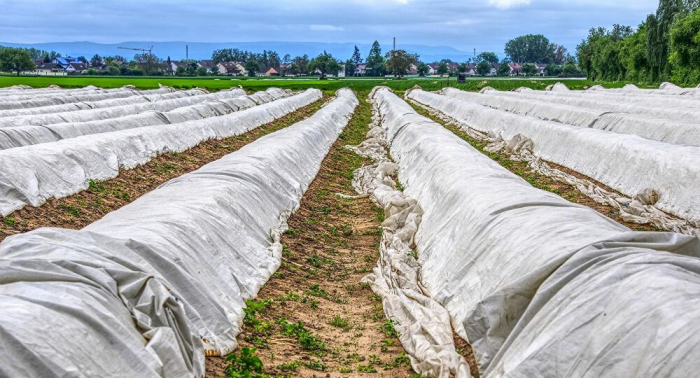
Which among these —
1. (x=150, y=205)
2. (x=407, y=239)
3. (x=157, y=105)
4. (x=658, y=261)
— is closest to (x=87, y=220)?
(x=150, y=205)

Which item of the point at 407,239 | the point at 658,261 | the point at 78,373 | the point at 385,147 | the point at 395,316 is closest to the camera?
the point at 78,373

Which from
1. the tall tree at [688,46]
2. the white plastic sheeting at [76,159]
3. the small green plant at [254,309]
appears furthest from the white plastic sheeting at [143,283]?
the tall tree at [688,46]

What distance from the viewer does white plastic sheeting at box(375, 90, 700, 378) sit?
4488 mm

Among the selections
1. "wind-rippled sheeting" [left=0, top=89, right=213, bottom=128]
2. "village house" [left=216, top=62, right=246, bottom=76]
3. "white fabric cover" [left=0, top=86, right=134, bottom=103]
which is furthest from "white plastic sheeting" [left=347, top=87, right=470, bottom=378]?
"village house" [left=216, top=62, right=246, bottom=76]

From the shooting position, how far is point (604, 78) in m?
67.9

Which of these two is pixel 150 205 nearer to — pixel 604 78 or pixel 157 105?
pixel 157 105

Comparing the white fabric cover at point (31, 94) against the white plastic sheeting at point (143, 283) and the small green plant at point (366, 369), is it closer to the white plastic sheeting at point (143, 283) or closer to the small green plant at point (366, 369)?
the white plastic sheeting at point (143, 283)

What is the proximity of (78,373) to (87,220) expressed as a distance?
6.84 meters

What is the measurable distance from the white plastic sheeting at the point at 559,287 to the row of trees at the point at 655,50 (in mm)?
38372

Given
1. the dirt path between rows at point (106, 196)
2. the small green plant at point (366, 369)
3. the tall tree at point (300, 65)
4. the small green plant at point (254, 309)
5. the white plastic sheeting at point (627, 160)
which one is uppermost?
the tall tree at point (300, 65)

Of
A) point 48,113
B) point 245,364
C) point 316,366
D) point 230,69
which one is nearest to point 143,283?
point 245,364

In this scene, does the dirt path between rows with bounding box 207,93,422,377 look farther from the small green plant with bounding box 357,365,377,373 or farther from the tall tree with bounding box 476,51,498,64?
the tall tree with bounding box 476,51,498,64

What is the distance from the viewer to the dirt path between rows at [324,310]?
6.47m

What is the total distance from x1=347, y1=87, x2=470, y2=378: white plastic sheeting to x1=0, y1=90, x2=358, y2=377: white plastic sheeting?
1.53 m
